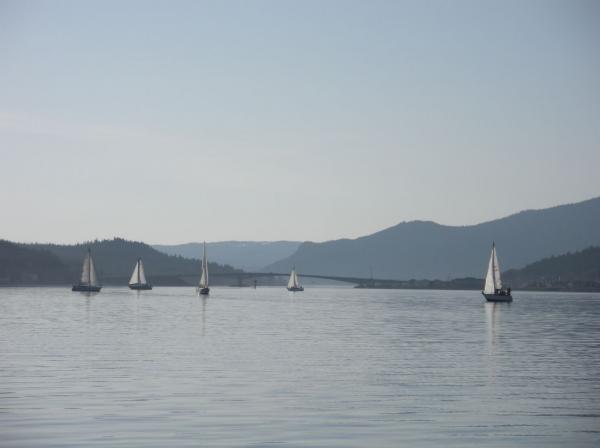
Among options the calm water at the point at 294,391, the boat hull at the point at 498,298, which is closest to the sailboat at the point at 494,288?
the boat hull at the point at 498,298

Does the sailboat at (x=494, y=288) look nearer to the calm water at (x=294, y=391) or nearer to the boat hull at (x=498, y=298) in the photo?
the boat hull at (x=498, y=298)

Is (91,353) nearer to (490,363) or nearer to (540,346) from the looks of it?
(490,363)

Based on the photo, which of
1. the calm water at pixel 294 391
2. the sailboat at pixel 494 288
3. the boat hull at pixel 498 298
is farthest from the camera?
the sailboat at pixel 494 288

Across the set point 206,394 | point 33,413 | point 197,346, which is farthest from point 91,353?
point 33,413

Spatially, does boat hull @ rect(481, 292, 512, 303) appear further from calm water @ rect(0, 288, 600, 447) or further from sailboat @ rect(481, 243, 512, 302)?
calm water @ rect(0, 288, 600, 447)

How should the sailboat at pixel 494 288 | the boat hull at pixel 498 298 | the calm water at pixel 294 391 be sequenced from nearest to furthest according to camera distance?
the calm water at pixel 294 391, the boat hull at pixel 498 298, the sailboat at pixel 494 288

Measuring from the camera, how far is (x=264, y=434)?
90.6ft

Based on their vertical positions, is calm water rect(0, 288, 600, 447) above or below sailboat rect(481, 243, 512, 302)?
below

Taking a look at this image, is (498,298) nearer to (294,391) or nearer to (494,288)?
(494,288)

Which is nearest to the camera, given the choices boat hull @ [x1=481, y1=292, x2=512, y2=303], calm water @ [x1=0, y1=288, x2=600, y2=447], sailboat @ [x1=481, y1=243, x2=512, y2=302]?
calm water @ [x1=0, y1=288, x2=600, y2=447]

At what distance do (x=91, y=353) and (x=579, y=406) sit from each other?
95.3ft

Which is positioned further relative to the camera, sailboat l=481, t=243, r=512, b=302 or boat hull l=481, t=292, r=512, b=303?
sailboat l=481, t=243, r=512, b=302

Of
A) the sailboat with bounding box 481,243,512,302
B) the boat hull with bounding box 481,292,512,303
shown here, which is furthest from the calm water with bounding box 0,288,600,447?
the sailboat with bounding box 481,243,512,302

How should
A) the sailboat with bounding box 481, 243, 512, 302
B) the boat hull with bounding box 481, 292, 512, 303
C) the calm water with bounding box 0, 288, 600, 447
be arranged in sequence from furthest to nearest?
the sailboat with bounding box 481, 243, 512, 302, the boat hull with bounding box 481, 292, 512, 303, the calm water with bounding box 0, 288, 600, 447
